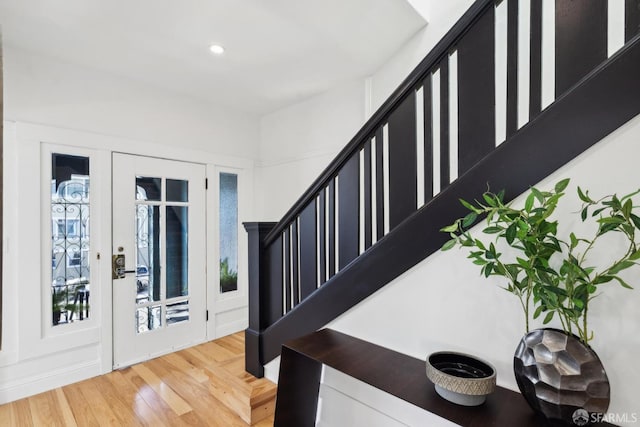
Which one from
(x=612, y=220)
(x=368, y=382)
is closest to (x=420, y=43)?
(x=612, y=220)

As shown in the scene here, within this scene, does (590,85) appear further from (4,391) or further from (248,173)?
(4,391)

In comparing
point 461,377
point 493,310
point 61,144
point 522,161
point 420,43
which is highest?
point 420,43

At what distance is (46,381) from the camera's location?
232cm

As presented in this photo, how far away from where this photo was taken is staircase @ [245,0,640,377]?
105cm

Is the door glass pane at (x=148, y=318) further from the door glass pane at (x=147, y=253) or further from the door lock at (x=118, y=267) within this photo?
the door lock at (x=118, y=267)

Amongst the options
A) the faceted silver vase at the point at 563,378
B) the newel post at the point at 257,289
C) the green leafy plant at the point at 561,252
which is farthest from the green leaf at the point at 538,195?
the newel post at the point at 257,289

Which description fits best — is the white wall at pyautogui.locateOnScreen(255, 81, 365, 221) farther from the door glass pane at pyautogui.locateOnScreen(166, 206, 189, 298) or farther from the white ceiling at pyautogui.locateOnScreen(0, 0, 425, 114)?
the door glass pane at pyautogui.locateOnScreen(166, 206, 189, 298)

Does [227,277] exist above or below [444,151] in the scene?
below

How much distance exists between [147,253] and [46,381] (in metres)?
1.12

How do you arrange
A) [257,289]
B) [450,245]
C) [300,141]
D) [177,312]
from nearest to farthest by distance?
[450,245], [257,289], [177,312], [300,141]

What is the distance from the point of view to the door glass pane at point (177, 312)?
9.79ft

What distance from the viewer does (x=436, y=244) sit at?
134cm

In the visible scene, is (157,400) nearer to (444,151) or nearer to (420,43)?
(444,151)

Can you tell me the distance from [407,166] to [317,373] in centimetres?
121
